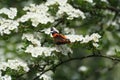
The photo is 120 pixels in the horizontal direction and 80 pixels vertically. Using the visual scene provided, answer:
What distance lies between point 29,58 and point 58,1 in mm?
741

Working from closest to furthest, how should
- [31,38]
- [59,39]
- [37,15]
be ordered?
[59,39]
[31,38]
[37,15]

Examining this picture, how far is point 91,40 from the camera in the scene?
4.65 m

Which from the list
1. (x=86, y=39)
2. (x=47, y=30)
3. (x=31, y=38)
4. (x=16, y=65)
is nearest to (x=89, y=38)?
(x=86, y=39)

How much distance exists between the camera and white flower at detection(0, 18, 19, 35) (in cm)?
473

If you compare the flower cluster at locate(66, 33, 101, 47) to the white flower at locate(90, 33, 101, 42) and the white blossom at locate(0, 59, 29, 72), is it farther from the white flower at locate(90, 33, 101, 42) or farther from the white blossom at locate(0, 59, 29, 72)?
the white blossom at locate(0, 59, 29, 72)

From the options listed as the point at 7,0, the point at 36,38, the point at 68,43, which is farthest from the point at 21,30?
the point at 7,0

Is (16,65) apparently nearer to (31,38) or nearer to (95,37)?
(31,38)

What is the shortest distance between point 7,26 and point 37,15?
34cm

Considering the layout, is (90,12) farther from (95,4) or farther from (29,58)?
(29,58)

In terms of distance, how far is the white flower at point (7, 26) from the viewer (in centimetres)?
473

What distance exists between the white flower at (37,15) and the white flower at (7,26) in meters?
0.09

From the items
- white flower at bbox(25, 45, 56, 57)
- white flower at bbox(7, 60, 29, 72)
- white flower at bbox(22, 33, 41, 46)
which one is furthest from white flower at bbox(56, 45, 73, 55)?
white flower at bbox(7, 60, 29, 72)

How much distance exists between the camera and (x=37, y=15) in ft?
16.2

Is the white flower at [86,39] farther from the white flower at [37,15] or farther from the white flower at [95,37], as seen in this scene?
the white flower at [37,15]
